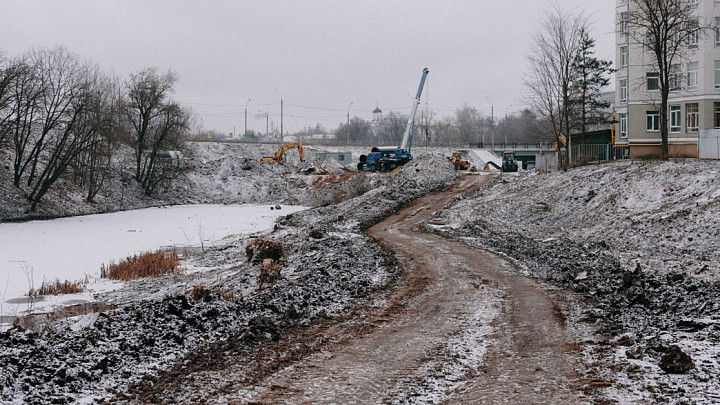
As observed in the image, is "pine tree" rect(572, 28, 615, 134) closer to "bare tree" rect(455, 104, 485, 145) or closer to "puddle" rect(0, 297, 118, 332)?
"puddle" rect(0, 297, 118, 332)

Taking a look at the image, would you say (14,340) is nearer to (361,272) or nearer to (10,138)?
(361,272)

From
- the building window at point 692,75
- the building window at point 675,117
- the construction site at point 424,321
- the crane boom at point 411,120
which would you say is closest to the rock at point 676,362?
the construction site at point 424,321

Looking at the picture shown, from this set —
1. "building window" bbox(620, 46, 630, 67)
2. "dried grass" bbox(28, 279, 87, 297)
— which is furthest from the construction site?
"building window" bbox(620, 46, 630, 67)

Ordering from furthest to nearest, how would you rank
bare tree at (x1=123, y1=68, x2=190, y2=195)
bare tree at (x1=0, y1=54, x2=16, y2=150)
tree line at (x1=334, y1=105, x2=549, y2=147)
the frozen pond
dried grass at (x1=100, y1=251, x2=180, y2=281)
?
tree line at (x1=334, y1=105, x2=549, y2=147) → bare tree at (x1=123, y1=68, x2=190, y2=195) → bare tree at (x1=0, y1=54, x2=16, y2=150) → the frozen pond → dried grass at (x1=100, y1=251, x2=180, y2=281)

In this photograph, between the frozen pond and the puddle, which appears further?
the frozen pond

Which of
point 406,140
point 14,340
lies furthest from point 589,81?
point 14,340

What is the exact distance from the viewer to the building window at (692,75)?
4206 cm

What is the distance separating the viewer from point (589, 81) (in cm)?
4916

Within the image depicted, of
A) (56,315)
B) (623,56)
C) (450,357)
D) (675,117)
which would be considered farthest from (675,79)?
(56,315)

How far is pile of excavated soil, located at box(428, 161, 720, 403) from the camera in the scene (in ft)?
23.8

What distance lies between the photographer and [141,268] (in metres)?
18.9

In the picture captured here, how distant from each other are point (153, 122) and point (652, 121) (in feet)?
142

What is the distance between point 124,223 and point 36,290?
77.8 feet

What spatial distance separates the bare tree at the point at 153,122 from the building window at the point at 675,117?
4145cm
